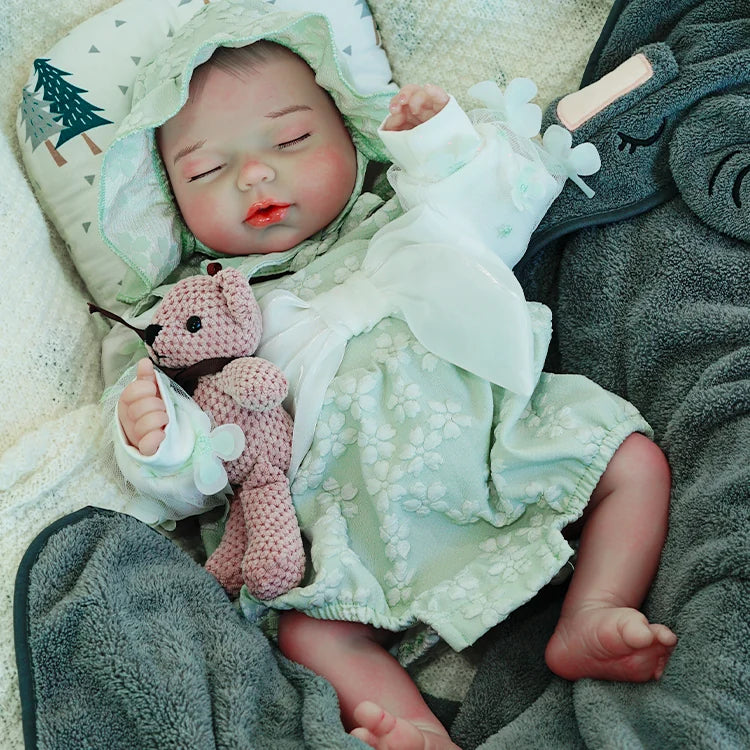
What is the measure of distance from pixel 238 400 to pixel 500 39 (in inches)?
31.6

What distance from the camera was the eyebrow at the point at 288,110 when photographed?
1268 mm

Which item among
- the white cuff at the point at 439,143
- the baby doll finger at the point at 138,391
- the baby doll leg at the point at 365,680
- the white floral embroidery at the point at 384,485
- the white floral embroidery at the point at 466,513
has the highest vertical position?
the white cuff at the point at 439,143

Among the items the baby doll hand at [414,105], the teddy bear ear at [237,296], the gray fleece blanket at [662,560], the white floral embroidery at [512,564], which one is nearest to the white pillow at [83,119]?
the baby doll hand at [414,105]

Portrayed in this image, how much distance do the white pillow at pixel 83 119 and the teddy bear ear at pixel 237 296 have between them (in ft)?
1.08

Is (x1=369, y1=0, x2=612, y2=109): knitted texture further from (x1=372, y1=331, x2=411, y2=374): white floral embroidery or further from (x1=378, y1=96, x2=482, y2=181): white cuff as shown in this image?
(x1=372, y1=331, x2=411, y2=374): white floral embroidery

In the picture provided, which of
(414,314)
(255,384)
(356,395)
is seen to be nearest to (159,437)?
(255,384)

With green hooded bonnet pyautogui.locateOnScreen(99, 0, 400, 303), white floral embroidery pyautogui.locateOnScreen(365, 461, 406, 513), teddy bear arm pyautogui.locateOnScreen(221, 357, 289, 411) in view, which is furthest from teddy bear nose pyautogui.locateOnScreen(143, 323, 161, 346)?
white floral embroidery pyautogui.locateOnScreen(365, 461, 406, 513)

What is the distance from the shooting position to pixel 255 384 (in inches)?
40.6

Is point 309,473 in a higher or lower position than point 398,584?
higher

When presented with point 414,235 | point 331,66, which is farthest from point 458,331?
point 331,66

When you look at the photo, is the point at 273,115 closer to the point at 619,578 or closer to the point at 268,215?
the point at 268,215

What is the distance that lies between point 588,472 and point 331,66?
0.71 meters

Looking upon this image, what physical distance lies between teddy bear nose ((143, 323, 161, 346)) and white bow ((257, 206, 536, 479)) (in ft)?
0.48

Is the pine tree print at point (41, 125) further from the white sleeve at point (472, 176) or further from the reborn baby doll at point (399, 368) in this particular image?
the white sleeve at point (472, 176)
